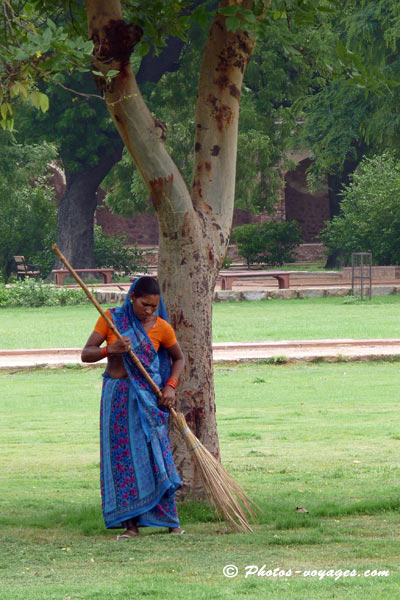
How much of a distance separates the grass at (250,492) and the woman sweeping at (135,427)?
6.7 inches

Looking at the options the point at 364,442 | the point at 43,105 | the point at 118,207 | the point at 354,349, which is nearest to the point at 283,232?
the point at 118,207

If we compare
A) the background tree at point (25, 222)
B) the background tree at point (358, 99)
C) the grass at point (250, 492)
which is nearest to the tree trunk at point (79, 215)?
the background tree at point (25, 222)

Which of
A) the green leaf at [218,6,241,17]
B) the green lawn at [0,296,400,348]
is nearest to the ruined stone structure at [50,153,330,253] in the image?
the green lawn at [0,296,400,348]

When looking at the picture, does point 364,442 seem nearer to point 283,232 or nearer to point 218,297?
point 218,297

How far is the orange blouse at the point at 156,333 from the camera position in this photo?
5891 millimetres

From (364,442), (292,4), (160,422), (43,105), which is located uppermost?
(292,4)

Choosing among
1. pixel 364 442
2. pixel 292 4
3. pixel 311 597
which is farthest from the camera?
pixel 364 442

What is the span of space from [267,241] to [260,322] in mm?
17157

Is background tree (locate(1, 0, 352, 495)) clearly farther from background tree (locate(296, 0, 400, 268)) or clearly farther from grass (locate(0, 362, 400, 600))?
background tree (locate(296, 0, 400, 268))

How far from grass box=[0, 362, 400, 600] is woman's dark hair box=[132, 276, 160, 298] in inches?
52.8

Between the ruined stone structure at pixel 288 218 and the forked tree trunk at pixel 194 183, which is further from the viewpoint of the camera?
the ruined stone structure at pixel 288 218

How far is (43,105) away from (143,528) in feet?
8.36

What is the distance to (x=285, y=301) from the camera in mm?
24953

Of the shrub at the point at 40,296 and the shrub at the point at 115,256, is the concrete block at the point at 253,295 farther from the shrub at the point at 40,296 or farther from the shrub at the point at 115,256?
the shrub at the point at 115,256
